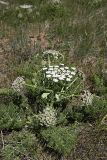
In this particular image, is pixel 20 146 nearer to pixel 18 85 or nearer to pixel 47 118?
pixel 47 118

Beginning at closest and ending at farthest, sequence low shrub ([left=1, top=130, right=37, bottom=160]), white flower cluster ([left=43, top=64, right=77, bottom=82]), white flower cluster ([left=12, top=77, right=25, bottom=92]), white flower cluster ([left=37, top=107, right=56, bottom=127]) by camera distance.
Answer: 1. low shrub ([left=1, top=130, right=37, bottom=160])
2. white flower cluster ([left=37, top=107, right=56, bottom=127])
3. white flower cluster ([left=43, top=64, right=77, bottom=82])
4. white flower cluster ([left=12, top=77, right=25, bottom=92])

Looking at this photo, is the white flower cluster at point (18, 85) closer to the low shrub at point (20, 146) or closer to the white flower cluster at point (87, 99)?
the low shrub at point (20, 146)

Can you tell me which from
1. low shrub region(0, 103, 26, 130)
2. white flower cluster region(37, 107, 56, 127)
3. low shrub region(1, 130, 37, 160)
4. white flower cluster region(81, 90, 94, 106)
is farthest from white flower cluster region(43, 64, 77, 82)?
low shrub region(1, 130, 37, 160)

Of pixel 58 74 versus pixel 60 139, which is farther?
pixel 58 74

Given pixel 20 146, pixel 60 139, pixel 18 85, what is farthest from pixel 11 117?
pixel 60 139

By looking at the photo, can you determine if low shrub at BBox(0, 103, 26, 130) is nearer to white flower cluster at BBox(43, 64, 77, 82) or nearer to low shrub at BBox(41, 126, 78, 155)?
low shrub at BBox(41, 126, 78, 155)

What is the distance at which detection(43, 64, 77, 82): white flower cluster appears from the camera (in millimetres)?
5719

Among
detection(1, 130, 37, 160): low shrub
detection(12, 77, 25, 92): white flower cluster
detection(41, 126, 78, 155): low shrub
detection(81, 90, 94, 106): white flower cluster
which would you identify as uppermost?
detection(12, 77, 25, 92): white flower cluster

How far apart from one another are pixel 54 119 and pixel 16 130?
1.74ft

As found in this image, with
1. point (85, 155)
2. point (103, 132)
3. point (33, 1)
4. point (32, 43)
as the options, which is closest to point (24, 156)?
point (85, 155)

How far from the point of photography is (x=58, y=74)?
19.1ft

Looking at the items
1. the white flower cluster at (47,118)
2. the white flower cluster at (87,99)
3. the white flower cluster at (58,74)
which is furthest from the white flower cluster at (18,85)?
the white flower cluster at (87,99)

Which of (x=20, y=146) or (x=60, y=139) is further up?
(x=60, y=139)

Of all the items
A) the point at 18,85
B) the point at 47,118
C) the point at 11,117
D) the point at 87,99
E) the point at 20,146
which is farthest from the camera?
the point at 18,85
